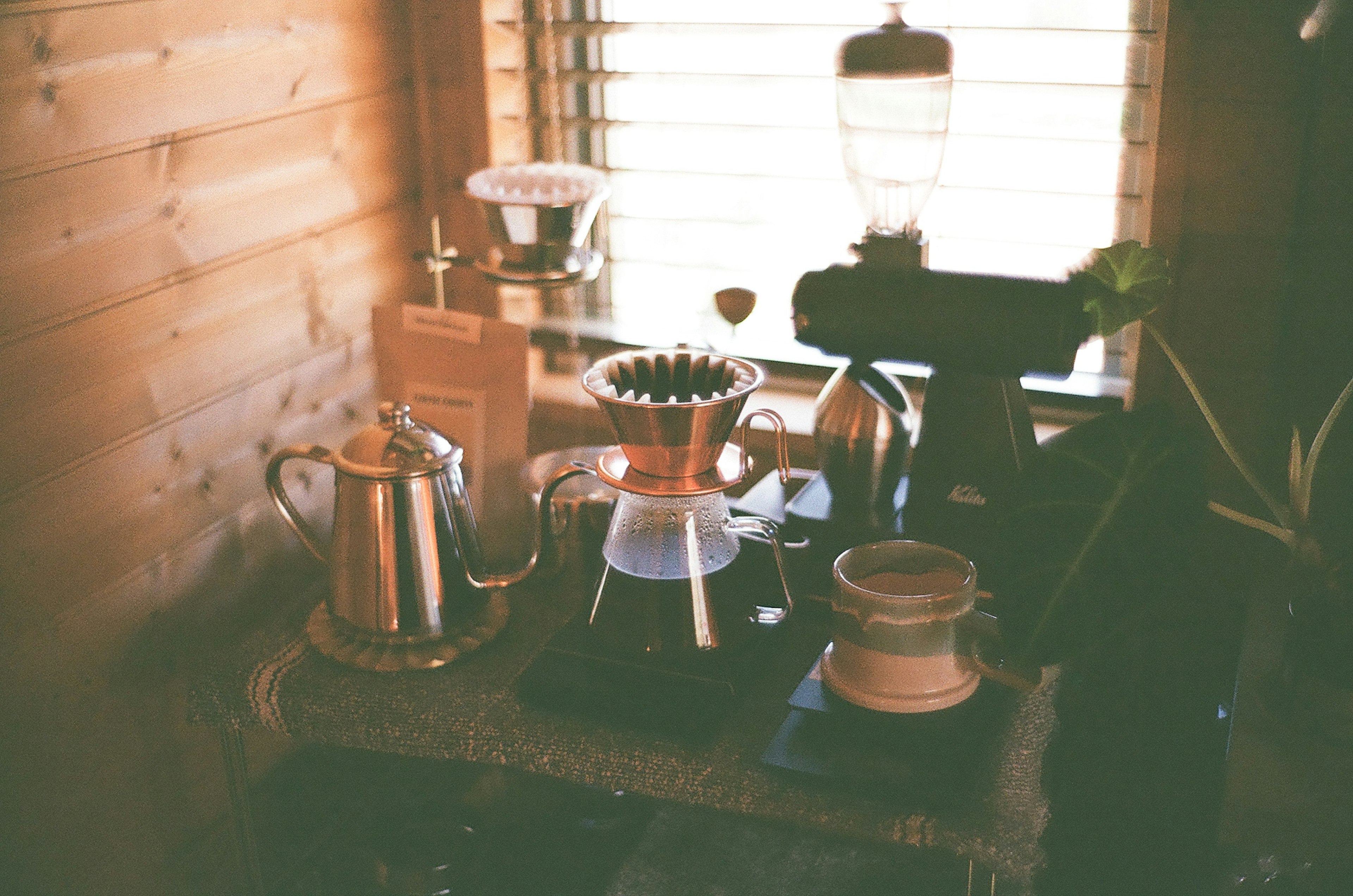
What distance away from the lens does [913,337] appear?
3.31 feet

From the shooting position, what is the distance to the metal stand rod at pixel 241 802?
1.28 meters

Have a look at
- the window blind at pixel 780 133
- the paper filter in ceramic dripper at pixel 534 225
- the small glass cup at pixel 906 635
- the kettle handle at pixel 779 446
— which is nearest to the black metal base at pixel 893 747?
the small glass cup at pixel 906 635

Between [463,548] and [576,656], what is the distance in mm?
186

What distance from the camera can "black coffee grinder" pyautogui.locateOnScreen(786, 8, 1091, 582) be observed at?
0.99m

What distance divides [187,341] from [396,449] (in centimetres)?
34

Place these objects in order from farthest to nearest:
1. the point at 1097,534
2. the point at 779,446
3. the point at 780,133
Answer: the point at 780,133 < the point at 779,446 < the point at 1097,534

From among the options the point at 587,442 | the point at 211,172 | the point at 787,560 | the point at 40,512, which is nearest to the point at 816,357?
the point at 587,442

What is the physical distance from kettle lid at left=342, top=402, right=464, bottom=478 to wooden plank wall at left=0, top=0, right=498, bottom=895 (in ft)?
0.93

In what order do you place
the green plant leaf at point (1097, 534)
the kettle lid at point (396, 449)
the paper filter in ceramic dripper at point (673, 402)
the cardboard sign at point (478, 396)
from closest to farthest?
the green plant leaf at point (1097, 534)
the paper filter in ceramic dripper at point (673, 402)
the kettle lid at point (396, 449)
the cardboard sign at point (478, 396)

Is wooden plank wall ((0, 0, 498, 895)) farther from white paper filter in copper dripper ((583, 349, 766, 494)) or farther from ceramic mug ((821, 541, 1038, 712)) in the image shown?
ceramic mug ((821, 541, 1038, 712))

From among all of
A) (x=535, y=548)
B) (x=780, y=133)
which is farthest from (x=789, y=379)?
(x=535, y=548)

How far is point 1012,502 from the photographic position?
1.01 m

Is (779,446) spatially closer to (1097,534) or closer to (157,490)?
(1097,534)

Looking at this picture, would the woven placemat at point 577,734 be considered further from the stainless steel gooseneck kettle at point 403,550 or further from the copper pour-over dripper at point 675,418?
the copper pour-over dripper at point 675,418
